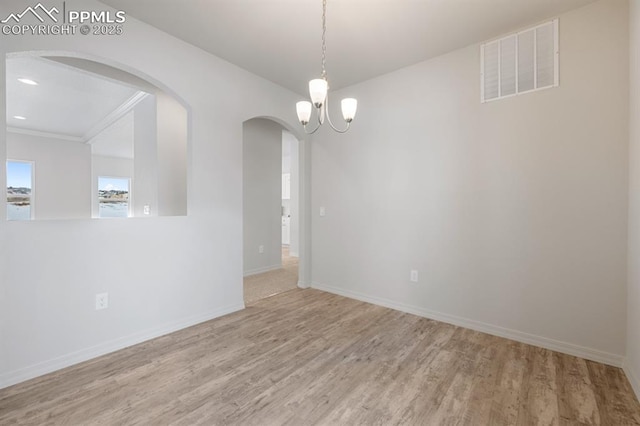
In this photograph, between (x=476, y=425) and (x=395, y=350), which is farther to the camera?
(x=395, y=350)

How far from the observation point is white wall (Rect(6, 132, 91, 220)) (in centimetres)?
590

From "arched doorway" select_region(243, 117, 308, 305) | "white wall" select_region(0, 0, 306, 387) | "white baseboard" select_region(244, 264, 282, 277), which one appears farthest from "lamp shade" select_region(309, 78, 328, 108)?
"white baseboard" select_region(244, 264, 282, 277)

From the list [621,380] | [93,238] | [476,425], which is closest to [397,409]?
[476,425]

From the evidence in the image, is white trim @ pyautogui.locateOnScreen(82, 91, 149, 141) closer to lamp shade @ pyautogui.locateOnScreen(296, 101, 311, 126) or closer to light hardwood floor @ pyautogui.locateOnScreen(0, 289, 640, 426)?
lamp shade @ pyautogui.locateOnScreen(296, 101, 311, 126)

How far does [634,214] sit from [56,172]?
9389 millimetres

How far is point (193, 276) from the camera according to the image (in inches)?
111

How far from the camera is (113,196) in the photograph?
866cm

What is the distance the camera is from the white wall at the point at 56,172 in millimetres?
5898

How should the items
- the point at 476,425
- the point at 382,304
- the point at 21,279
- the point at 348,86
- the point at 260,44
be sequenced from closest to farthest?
the point at 476,425
the point at 21,279
the point at 260,44
the point at 382,304
the point at 348,86

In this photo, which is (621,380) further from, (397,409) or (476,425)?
(397,409)

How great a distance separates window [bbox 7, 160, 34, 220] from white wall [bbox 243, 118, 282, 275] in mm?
5178

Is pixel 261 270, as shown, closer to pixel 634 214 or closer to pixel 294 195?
pixel 294 195

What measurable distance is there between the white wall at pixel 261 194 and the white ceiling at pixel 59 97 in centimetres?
184

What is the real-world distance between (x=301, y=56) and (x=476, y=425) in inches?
132
